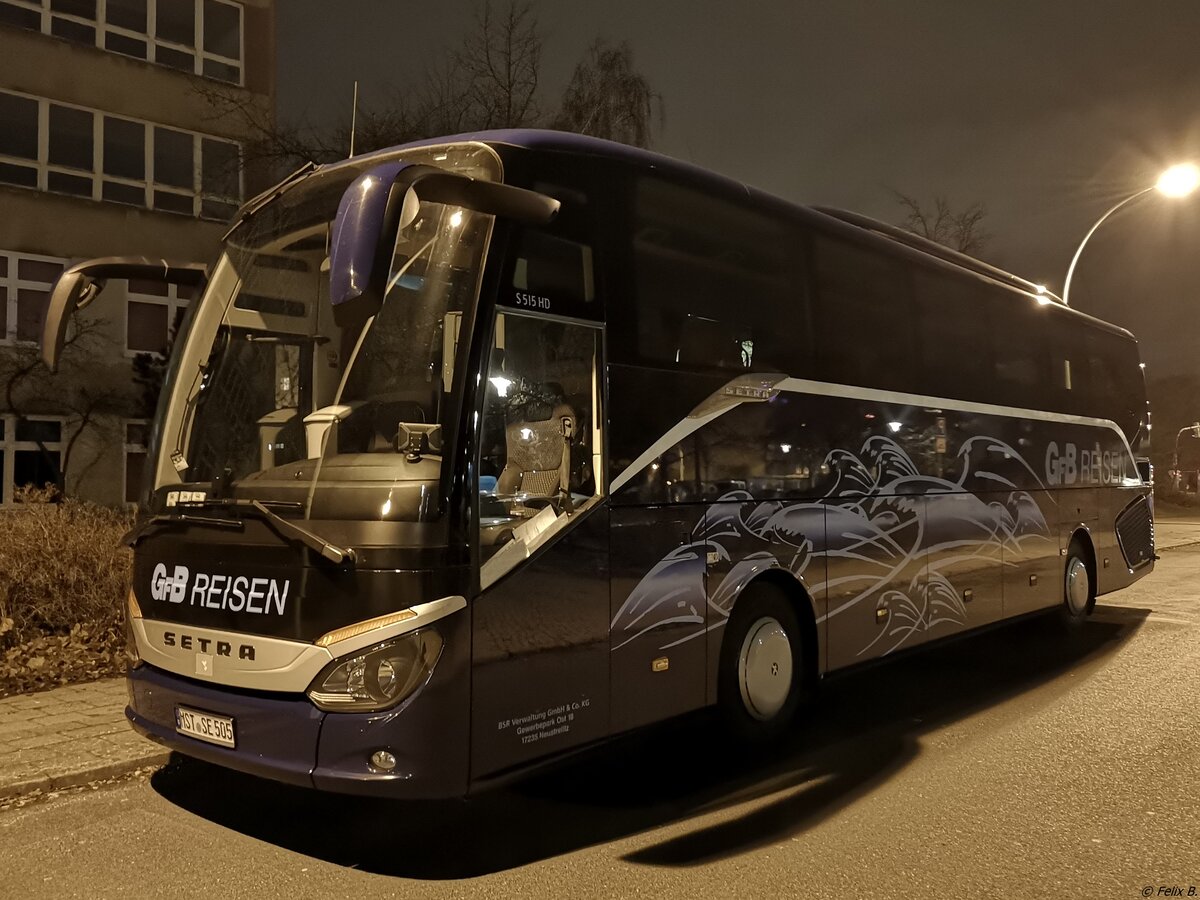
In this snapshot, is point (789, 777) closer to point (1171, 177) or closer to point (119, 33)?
point (1171, 177)

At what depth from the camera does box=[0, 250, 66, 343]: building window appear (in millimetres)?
21875

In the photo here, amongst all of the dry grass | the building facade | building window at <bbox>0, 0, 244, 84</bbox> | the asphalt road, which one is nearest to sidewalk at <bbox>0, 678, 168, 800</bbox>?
the asphalt road

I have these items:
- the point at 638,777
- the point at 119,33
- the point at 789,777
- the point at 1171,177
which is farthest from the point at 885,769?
the point at 119,33

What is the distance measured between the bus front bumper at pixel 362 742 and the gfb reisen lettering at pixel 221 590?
0.41 meters

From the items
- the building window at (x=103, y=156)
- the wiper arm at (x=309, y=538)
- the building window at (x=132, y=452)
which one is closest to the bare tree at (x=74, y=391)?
the building window at (x=132, y=452)

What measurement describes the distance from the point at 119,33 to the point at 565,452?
24.0 metres

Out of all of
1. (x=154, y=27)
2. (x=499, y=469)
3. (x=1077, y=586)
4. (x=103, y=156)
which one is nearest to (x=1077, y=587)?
(x=1077, y=586)

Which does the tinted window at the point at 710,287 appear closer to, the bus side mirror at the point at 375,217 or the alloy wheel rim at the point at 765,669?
the bus side mirror at the point at 375,217

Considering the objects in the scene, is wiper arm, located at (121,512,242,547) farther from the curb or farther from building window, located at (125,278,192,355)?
Answer: building window, located at (125,278,192,355)

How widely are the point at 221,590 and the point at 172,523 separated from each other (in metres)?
0.53

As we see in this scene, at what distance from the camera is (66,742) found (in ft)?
20.2

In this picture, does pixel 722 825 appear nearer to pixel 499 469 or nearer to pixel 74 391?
pixel 499 469

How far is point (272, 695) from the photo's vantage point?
4520 mm

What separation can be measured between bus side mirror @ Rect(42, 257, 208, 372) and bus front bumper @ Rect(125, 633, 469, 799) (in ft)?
7.52
